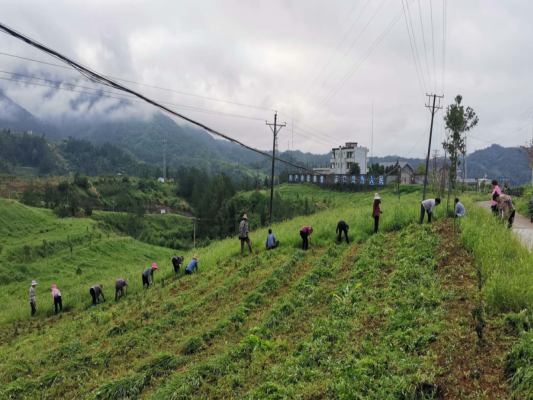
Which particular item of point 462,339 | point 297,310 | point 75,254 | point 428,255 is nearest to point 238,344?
point 297,310

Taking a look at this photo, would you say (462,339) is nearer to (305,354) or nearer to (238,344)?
(305,354)

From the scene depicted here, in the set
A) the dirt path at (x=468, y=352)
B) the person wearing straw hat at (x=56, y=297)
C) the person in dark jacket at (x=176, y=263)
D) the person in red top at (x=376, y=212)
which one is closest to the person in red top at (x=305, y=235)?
the person in red top at (x=376, y=212)

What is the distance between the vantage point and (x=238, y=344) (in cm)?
820

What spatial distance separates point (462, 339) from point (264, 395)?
12.2 ft

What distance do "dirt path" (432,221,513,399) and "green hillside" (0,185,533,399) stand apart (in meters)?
0.02

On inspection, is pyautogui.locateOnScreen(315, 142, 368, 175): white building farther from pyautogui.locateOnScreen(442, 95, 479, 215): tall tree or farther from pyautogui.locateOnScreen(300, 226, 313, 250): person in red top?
pyautogui.locateOnScreen(300, 226, 313, 250): person in red top

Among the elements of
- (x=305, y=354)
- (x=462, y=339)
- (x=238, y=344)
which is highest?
(x=462, y=339)

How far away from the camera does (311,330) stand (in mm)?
8047

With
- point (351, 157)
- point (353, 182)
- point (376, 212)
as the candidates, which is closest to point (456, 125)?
point (376, 212)

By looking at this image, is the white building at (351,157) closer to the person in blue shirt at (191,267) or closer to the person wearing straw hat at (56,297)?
the person in blue shirt at (191,267)

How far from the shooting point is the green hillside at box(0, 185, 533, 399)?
19.0 feet

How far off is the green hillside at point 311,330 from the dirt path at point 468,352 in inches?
0.8

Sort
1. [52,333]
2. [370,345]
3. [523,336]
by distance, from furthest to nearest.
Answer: [52,333] → [370,345] → [523,336]

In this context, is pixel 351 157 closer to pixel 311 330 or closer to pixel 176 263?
pixel 176 263
